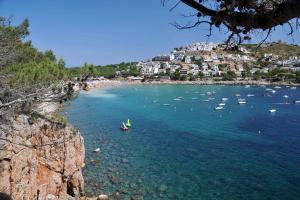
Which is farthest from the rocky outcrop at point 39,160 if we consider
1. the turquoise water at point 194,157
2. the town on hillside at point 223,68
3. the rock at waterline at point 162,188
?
the town on hillside at point 223,68

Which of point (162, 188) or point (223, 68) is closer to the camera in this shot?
point (162, 188)

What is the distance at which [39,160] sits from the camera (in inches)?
661

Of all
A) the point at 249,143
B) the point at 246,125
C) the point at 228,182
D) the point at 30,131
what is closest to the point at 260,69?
the point at 246,125

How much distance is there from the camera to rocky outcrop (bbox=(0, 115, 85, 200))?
13500mm

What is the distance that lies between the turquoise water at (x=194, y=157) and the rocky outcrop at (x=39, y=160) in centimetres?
300

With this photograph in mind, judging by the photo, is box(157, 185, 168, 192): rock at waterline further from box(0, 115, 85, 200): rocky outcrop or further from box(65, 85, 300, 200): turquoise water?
box(0, 115, 85, 200): rocky outcrop

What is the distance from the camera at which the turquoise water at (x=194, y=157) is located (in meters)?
22.0

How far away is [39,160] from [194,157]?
15.4 meters

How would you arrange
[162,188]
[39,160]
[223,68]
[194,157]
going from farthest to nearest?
[223,68]
[194,157]
[162,188]
[39,160]

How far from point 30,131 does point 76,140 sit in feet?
15.9

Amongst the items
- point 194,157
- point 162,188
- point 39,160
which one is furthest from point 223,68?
point 39,160

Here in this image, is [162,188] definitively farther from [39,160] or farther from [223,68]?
[223,68]

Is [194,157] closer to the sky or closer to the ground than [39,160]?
closer to the ground

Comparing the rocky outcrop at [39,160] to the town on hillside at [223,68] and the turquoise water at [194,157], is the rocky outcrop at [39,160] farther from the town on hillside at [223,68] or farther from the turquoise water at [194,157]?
the town on hillside at [223,68]
